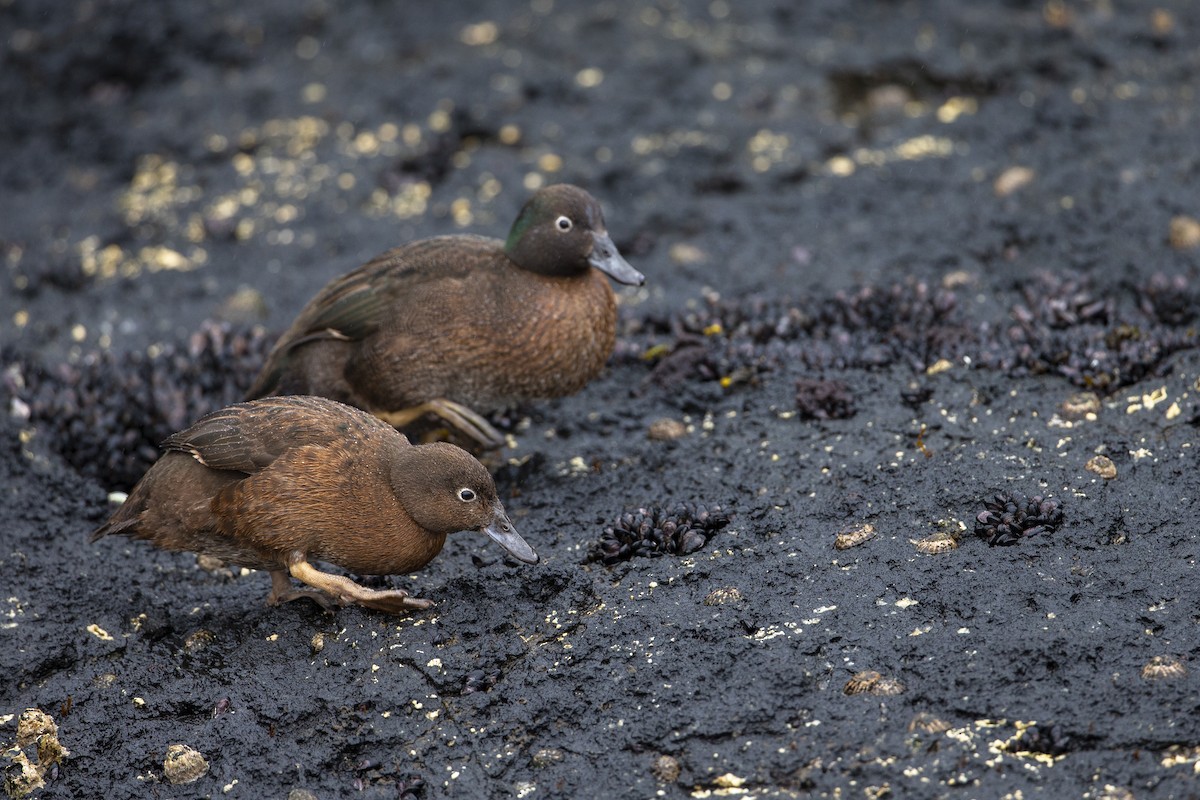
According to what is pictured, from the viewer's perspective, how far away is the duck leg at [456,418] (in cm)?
707

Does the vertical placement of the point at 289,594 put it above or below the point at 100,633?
above

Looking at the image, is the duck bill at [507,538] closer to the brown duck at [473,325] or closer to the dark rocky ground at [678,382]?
the dark rocky ground at [678,382]

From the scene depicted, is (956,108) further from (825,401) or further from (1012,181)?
(825,401)

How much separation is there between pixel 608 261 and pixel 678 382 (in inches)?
33.3

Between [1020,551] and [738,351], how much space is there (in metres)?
2.45

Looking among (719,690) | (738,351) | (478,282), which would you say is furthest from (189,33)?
(719,690)

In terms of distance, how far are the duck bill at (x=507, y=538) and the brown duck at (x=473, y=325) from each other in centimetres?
141

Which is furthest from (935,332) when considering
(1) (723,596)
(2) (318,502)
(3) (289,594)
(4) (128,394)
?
(4) (128,394)

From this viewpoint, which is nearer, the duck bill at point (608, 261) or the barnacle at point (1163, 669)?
the barnacle at point (1163, 669)

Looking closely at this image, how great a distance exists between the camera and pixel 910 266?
836 cm

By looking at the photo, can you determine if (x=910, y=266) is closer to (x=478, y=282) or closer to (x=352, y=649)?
(x=478, y=282)

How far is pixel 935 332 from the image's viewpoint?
7211 millimetres

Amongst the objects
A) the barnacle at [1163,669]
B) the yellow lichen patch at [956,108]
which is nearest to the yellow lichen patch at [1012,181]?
the yellow lichen patch at [956,108]

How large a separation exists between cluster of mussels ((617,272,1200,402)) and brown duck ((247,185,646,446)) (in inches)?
28.4
